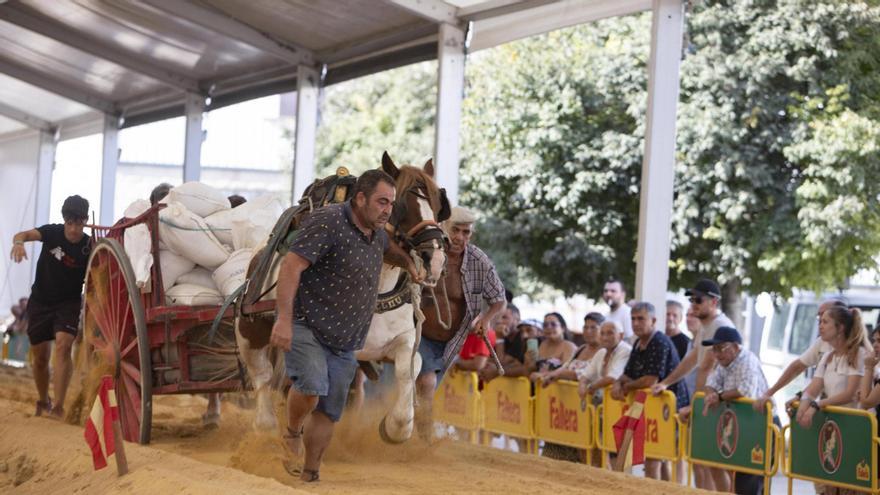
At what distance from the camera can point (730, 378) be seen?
27.8 feet

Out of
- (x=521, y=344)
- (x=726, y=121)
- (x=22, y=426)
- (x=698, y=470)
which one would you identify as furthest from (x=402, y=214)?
(x=726, y=121)

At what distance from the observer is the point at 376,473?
739 centimetres

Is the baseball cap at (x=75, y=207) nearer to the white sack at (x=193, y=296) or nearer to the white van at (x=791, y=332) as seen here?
the white sack at (x=193, y=296)

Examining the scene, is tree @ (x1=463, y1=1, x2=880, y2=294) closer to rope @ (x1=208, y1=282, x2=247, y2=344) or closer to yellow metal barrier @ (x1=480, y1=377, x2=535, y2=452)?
yellow metal barrier @ (x1=480, y1=377, x2=535, y2=452)

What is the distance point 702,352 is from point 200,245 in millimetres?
3820

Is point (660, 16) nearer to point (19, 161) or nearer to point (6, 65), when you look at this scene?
point (6, 65)

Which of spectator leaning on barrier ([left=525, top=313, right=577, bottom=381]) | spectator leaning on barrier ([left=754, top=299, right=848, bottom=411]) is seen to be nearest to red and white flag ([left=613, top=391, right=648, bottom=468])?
spectator leaning on barrier ([left=754, top=299, right=848, bottom=411])

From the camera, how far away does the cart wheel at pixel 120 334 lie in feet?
27.2

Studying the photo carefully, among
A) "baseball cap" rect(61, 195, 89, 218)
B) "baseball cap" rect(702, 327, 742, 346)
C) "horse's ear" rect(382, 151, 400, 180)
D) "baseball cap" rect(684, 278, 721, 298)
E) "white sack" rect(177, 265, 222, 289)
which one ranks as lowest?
"baseball cap" rect(702, 327, 742, 346)

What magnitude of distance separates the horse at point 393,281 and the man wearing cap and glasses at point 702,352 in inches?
89.4

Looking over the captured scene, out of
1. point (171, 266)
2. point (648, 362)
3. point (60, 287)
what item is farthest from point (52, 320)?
point (648, 362)

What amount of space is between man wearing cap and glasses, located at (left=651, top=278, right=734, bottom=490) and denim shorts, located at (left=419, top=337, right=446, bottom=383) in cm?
163

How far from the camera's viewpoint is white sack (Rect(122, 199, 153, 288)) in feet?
27.5

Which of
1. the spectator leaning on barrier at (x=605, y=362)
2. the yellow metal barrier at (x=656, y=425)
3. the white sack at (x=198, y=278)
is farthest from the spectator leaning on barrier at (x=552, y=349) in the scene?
the white sack at (x=198, y=278)
